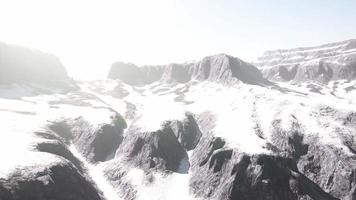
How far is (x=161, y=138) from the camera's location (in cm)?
9488

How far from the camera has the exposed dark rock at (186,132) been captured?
10306 centimetres

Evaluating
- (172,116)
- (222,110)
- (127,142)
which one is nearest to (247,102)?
(222,110)

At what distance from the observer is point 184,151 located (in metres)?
98.4

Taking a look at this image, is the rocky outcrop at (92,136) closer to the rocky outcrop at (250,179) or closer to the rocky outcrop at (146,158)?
the rocky outcrop at (146,158)

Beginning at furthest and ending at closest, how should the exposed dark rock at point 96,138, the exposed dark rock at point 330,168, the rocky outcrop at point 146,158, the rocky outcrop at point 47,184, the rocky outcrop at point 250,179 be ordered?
the exposed dark rock at point 96,138, the rocky outcrop at point 146,158, the exposed dark rock at point 330,168, the rocky outcrop at point 250,179, the rocky outcrop at point 47,184

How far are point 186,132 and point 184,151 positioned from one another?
374 inches

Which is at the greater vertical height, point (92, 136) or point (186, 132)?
point (186, 132)

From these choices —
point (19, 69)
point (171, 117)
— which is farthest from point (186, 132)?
point (19, 69)

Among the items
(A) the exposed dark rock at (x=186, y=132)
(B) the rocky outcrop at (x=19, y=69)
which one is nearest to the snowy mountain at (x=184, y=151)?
(A) the exposed dark rock at (x=186, y=132)

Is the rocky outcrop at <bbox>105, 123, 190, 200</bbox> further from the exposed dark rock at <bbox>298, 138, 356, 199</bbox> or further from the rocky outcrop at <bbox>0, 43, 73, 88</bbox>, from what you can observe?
the rocky outcrop at <bbox>0, 43, 73, 88</bbox>

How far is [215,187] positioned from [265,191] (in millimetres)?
11396

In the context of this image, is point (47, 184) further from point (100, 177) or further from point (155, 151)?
point (155, 151)

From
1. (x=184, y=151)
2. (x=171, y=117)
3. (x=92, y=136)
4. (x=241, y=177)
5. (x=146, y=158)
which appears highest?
(x=171, y=117)

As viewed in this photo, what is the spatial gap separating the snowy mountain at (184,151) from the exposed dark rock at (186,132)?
1.28 ft
